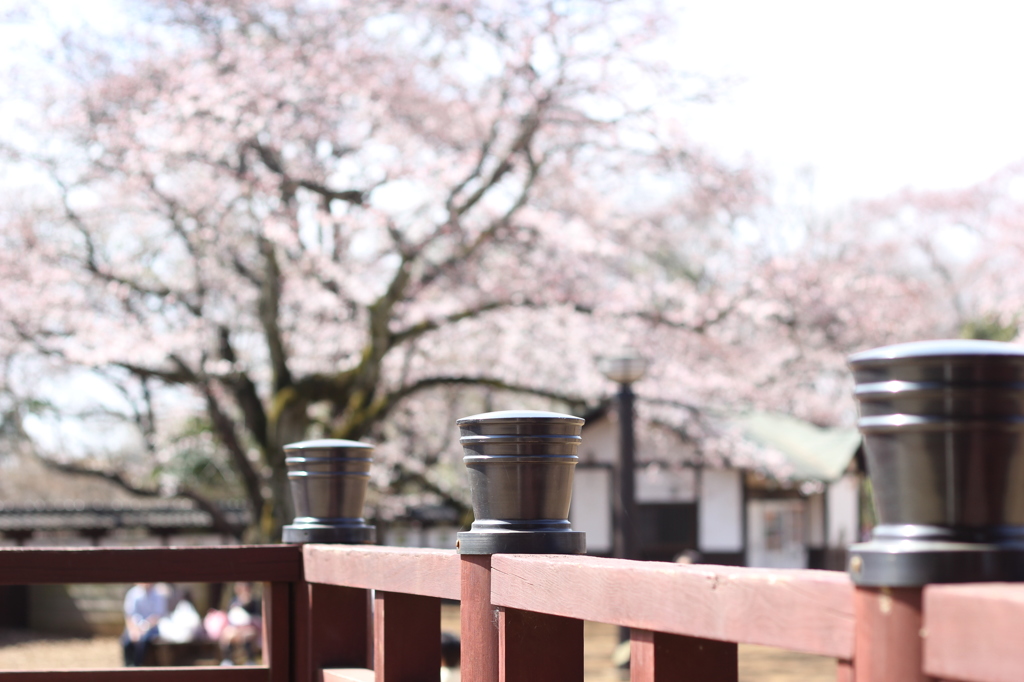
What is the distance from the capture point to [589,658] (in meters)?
15.5

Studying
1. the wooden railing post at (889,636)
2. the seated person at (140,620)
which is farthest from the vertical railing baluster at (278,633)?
the seated person at (140,620)

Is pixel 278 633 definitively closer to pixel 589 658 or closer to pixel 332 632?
pixel 332 632

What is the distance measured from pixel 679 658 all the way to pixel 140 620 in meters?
13.1

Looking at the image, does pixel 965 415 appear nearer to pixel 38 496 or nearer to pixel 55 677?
pixel 55 677

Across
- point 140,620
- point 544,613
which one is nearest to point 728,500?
point 140,620

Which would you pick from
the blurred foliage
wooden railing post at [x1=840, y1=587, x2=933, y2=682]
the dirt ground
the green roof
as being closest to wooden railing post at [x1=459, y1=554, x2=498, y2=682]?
wooden railing post at [x1=840, y1=587, x2=933, y2=682]

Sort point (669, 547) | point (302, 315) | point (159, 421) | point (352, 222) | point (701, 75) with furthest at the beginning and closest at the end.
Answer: point (669, 547), point (159, 421), point (302, 315), point (701, 75), point (352, 222)

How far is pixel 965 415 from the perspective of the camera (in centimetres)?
144

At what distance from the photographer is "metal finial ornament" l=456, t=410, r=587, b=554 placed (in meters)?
2.48

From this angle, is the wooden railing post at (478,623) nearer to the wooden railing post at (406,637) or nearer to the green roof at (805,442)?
the wooden railing post at (406,637)

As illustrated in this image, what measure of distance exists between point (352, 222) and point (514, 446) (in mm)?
11293

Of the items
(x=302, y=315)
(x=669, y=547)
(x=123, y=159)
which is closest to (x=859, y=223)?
(x=669, y=547)

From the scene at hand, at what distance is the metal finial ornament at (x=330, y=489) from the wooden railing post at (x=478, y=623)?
128cm

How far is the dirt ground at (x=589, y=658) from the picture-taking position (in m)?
14.4
